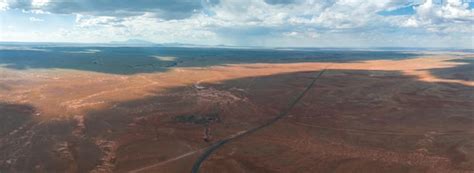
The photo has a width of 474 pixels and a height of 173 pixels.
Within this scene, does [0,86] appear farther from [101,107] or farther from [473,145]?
[473,145]

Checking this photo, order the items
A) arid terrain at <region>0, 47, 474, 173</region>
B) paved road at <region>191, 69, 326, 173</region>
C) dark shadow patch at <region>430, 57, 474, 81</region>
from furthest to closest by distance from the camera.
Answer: dark shadow patch at <region>430, 57, 474, 81</region>
arid terrain at <region>0, 47, 474, 173</region>
paved road at <region>191, 69, 326, 173</region>

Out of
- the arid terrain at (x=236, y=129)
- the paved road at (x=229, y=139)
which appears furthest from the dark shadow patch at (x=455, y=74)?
the paved road at (x=229, y=139)

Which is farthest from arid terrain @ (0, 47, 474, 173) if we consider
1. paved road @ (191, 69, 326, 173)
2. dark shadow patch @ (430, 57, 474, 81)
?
dark shadow patch @ (430, 57, 474, 81)

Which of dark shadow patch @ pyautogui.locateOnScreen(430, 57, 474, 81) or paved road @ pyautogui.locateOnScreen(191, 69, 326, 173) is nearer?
paved road @ pyautogui.locateOnScreen(191, 69, 326, 173)

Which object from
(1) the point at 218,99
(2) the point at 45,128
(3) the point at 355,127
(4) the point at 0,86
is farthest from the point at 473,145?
(4) the point at 0,86

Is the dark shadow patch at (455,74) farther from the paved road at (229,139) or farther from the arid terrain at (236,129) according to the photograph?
the paved road at (229,139)

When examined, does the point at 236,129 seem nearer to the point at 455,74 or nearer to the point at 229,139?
the point at 229,139

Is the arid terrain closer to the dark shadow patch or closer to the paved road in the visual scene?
the paved road

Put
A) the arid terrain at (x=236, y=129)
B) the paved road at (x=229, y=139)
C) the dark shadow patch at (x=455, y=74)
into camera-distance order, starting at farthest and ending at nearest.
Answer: the dark shadow patch at (x=455, y=74) → the arid terrain at (x=236, y=129) → the paved road at (x=229, y=139)
